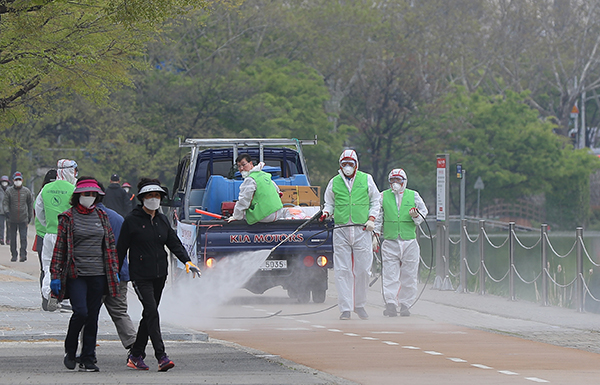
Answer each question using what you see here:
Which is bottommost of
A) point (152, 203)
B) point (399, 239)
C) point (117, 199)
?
point (399, 239)

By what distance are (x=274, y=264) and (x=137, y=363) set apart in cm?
600

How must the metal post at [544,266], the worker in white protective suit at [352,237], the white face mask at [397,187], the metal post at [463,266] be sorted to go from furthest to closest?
the metal post at [463,266] < the metal post at [544,266] < the white face mask at [397,187] < the worker in white protective suit at [352,237]

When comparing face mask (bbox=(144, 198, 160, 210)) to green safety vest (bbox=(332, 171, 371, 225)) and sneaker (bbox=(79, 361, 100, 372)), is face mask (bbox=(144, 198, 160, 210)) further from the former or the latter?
green safety vest (bbox=(332, 171, 371, 225))

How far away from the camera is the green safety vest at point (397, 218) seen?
551 inches

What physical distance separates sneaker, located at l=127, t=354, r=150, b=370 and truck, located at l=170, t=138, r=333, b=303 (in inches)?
214

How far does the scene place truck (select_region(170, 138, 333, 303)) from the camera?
1416cm

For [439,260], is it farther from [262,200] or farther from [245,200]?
[245,200]

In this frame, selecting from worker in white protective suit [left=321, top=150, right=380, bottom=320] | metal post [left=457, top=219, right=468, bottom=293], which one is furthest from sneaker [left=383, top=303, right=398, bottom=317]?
metal post [left=457, top=219, right=468, bottom=293]

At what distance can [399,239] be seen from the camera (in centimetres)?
1398

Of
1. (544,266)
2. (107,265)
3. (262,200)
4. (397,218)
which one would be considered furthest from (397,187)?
(107,265)

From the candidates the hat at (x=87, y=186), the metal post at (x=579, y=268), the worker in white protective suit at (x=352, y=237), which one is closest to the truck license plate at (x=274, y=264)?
the worker in white protective suit at (x=352, y=237)

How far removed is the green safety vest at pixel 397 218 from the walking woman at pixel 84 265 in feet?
20.1

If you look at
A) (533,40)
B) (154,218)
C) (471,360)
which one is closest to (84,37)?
(154,218)

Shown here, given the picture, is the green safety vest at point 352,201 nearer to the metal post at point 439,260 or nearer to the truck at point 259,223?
the truck at point 259,223
